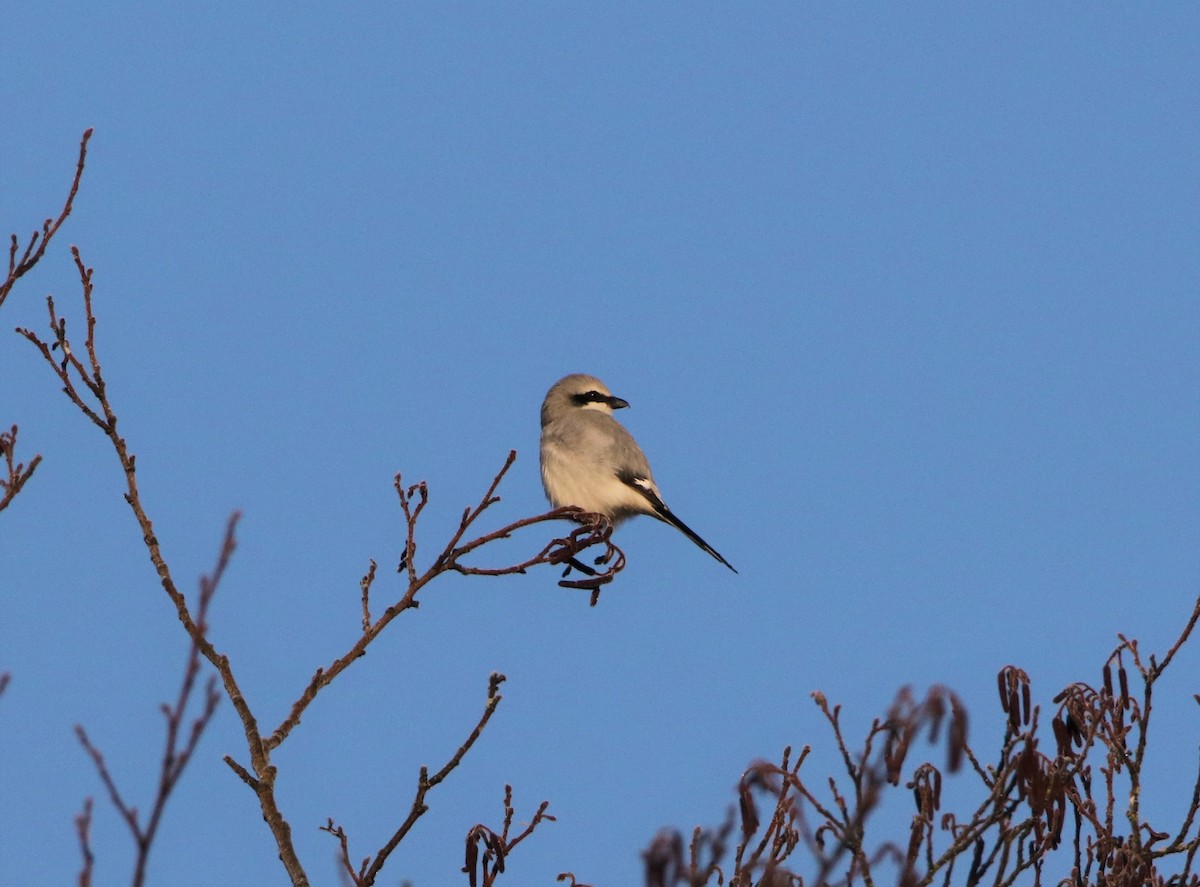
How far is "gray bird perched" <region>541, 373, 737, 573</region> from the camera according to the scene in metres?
7.73

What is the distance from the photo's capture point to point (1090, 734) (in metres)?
3.90

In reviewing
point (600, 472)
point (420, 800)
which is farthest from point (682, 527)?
point (420, 800)

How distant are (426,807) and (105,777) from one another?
5.13ft

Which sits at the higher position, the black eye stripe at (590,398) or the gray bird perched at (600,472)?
the black eye stripe at (590,398)

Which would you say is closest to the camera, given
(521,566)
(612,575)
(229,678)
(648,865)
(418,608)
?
(648,865)

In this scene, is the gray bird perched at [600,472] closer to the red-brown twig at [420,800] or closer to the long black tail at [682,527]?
the long black tail at [682,527]

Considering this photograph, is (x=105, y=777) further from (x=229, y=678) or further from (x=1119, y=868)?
(x=1119, y=868)

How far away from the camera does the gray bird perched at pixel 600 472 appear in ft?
25.4

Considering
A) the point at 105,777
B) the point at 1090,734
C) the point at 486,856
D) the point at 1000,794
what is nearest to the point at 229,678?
the point at 486,856

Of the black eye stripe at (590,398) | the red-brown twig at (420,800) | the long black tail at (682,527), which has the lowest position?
the red-brown twig at (420,800)

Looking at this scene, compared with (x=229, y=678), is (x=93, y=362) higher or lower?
higher

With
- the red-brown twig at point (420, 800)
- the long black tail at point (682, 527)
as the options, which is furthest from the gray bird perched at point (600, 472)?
the red-brown twig at point (420, 800)

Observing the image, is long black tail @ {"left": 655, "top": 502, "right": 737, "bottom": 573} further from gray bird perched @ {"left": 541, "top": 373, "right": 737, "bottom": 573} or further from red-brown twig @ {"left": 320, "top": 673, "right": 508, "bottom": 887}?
red-brown twig @ {"left": 320, "top": 673, "right": 508, "bottom": 887}

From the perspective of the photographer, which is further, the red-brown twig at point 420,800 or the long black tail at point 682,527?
the long black tail at point 682,527
